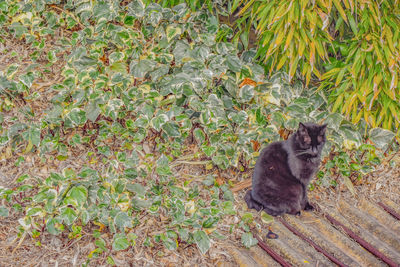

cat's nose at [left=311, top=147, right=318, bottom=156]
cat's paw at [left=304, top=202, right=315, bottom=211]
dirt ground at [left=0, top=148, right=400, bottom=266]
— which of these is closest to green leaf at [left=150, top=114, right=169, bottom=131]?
dirt ground at [left=0, top=148, right=400, bottom=266]

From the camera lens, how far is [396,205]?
299cm

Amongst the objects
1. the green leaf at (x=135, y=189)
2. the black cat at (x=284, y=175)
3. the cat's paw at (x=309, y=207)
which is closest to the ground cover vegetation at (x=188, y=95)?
the green leaf at (x=135, y=189)

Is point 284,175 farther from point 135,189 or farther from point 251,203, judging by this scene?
point 135,189

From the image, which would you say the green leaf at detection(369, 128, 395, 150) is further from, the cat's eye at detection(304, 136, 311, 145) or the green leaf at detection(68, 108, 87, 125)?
the green leaf at detection(68, 108, 87, 125)

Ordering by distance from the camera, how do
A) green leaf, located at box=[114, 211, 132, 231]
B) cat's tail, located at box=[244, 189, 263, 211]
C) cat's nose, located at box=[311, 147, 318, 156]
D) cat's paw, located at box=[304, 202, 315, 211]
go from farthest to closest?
→ cat's paw, located at box=[304, 202, 315, 211] → cat's tail, located at box=[244, 189, 263, 211] → cat's nose, located at box=[311, 147, 318, 156] → green leaf, located at box=[114, 211, 132, 231]

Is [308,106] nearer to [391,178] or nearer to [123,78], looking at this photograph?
[391,178]

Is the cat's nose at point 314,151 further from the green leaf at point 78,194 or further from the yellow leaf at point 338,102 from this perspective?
the green leaf at point 78,194

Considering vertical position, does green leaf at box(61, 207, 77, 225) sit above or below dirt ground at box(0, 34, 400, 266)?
above

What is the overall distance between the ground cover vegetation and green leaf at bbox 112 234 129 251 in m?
0.21

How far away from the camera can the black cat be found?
2.57 metres

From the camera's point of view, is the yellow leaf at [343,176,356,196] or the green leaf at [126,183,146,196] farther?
the yellow leaf at [343,176,356,196]

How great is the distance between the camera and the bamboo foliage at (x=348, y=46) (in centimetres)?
269

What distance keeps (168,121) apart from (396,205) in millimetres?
1899

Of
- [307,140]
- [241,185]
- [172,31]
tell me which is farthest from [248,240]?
→ [172,31]
